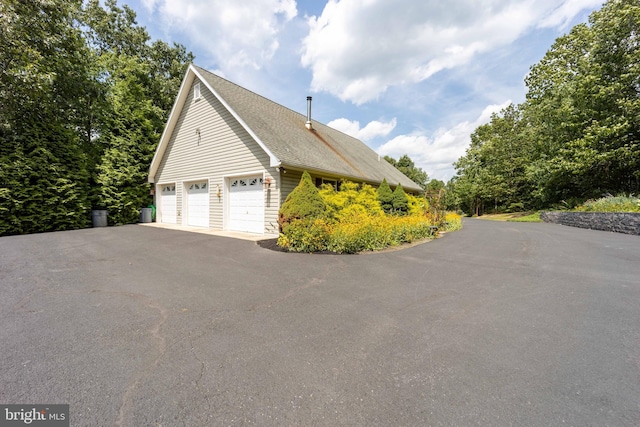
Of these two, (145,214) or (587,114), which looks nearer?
(145,214)

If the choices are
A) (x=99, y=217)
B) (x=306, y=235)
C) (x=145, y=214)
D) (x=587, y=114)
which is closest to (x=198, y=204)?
(x=145, y=214)

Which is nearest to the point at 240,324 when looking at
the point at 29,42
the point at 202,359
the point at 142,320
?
the point at 202,359

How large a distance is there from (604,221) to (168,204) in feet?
74.2

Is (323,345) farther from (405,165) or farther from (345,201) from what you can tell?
(405,165)

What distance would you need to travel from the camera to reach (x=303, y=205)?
25.9 ft

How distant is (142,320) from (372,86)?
14520 millimetres

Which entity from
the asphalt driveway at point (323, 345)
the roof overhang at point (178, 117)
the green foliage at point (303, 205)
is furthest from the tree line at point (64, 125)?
the green foliage at point (303, 205)

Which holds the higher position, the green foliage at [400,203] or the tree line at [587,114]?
the tree line at [587,114]

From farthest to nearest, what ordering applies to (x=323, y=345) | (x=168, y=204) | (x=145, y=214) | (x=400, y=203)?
(x=145, y=214), (x=168, y=204), (x=400, y=203), (x=323, y=345)

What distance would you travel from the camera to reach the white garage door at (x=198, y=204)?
12.3 m

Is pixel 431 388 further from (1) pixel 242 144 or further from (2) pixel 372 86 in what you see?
(2) pixel 372 86

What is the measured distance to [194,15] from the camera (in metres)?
9.87

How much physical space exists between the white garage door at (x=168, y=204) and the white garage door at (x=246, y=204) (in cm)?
489

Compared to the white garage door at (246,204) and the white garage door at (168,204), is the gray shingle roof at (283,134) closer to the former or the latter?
the white garage door at (246,204)
